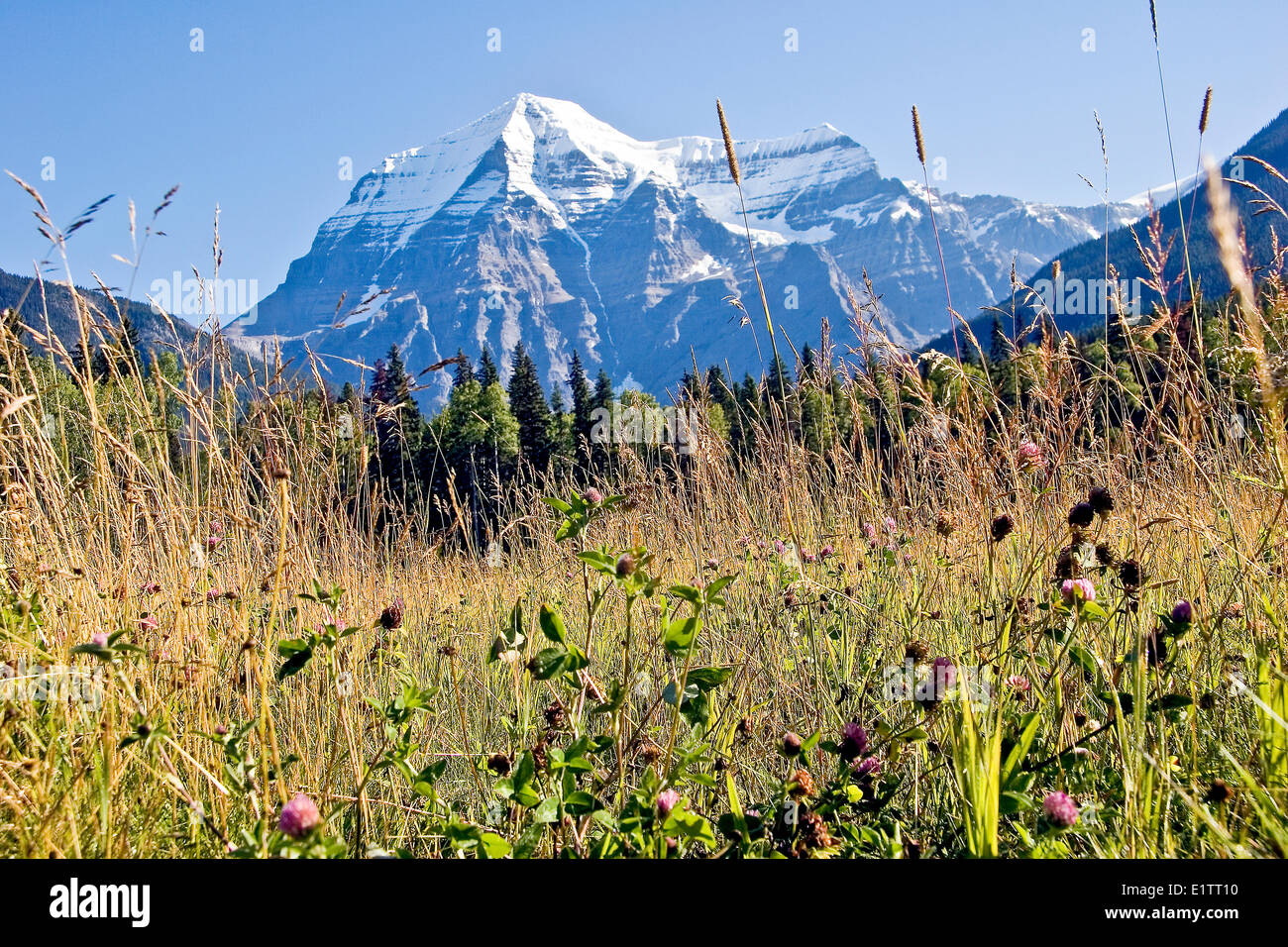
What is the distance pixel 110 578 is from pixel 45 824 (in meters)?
1.17

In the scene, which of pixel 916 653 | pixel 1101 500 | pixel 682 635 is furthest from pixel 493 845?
pixel 1101 500

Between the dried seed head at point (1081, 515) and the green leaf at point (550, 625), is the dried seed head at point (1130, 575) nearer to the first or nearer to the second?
the dried seed head at point (1081, 515)

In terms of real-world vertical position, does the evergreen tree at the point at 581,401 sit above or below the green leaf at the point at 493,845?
above

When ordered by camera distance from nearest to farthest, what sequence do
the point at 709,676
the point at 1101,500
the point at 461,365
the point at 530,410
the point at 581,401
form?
1. the point at 709,676
2. the point at 1101,500
3. the point at 461,365
4. the point at 530,410
5. the point at 581,401

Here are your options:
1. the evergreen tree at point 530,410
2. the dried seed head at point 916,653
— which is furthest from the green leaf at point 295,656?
the evergreen tree at point 530,410

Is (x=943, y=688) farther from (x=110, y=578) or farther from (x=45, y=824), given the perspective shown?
(x=110, y=578)

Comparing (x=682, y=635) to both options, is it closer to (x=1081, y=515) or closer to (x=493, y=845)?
(x=493, y=845)

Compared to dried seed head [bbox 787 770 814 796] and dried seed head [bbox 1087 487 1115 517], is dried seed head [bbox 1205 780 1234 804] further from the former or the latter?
dried seed head [bbox 787 770 814 796]

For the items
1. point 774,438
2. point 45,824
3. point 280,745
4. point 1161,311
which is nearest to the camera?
point 45,824

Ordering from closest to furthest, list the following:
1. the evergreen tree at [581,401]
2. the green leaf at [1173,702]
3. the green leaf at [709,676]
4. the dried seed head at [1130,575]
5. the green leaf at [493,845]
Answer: the green leaf at [493,845]
the green leaf at [709,676]
the green leaf at [1173,702]
the dried seed head at [1130,575]
the evergreen tree at [581,401]

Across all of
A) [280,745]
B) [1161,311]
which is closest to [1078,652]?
[1161,311]

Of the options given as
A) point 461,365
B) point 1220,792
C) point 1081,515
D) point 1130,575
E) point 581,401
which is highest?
point 581,401
